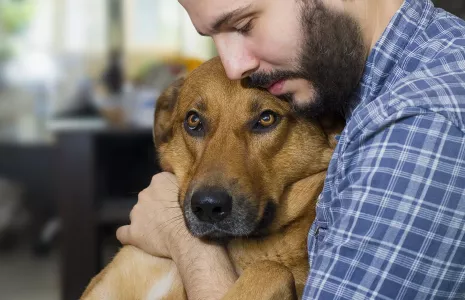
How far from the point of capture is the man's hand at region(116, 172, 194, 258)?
6.15ft

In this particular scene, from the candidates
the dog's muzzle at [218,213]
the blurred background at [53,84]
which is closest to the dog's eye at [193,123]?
the dog's muzzle at [218,213]

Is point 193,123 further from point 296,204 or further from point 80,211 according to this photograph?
point 80,211

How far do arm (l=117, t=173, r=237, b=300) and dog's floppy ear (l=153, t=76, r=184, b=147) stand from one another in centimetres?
17

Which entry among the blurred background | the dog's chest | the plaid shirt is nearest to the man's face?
Answer: the plaid shirt

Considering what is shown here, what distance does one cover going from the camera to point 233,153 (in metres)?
1.79

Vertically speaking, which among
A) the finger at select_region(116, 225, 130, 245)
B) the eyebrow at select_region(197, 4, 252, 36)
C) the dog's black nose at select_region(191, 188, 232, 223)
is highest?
the eyebrow at select_region(197, 4, 252, 36)

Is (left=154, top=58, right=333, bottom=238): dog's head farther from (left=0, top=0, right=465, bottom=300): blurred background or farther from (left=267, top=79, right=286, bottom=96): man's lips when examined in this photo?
(left=0, top=0, right=465, bottom=300): blurred background

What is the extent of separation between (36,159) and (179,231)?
4965 mm

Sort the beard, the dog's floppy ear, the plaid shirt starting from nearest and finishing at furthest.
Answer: the plaid shirt < the beard < the dog's floppy ear

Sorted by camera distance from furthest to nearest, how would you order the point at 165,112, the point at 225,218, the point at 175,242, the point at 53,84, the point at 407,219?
the point at 53,84
the point at 165,112
the point at 175,242
the point at 225,218
the point at 407,219

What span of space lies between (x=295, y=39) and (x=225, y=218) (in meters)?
0.49

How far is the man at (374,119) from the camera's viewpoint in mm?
1193

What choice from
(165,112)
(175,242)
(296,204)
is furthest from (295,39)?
(165,112)

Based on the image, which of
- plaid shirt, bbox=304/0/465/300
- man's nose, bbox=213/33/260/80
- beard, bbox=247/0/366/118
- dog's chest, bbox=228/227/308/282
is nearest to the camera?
plaid shirt, bbox=304/0/465/300
